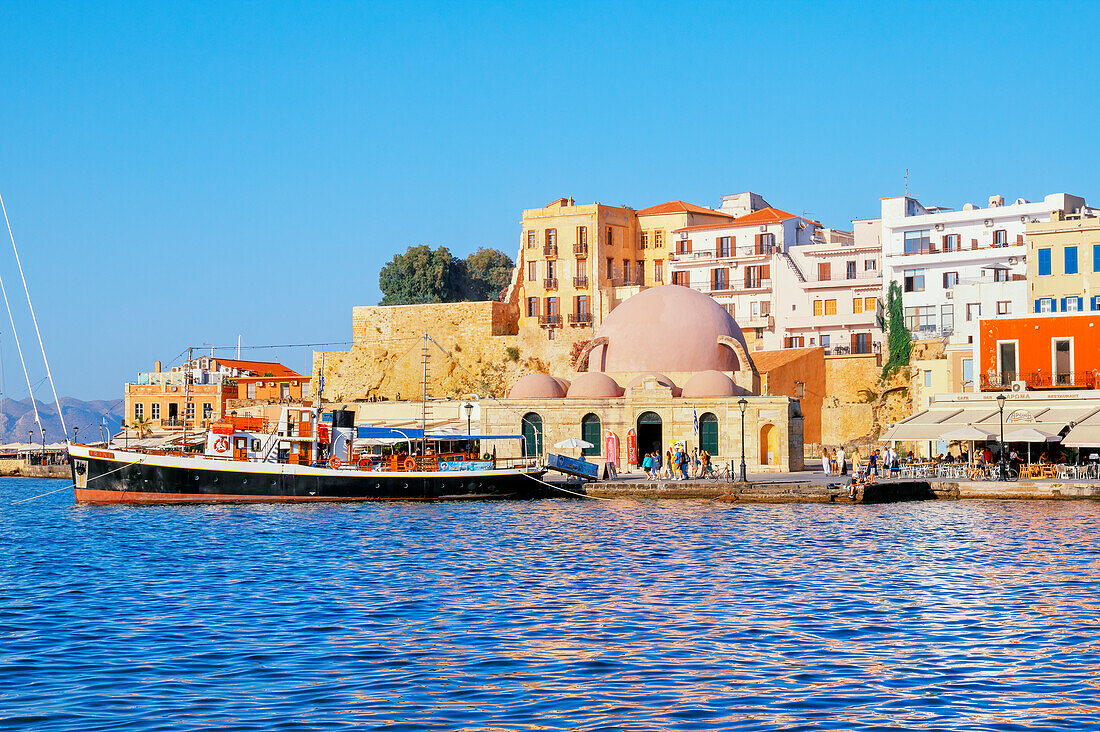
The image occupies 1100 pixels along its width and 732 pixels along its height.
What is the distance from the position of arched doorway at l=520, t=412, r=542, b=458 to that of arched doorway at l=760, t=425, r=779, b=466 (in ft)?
26.0

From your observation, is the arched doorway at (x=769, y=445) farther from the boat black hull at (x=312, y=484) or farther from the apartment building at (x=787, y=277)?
the apartment building at (x=787, y=277)

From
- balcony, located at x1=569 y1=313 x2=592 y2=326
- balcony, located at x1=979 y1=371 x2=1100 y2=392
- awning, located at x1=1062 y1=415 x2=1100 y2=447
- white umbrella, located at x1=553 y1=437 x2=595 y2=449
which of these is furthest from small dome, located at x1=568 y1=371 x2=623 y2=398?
balcony, located at x1=569 y1=313 x2=592 y2=326

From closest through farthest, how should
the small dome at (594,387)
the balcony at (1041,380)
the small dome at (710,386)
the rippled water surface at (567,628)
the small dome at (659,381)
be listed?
the rippled water surface at (567,628) → the balcony at (1041,380) → the small dome at (710,386) → the small dome at (659,381) → the small dome at (594,387)

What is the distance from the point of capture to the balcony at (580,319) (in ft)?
228

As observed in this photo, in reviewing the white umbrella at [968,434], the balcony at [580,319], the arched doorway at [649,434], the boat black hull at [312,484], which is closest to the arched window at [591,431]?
the arched doorway at [649,434]

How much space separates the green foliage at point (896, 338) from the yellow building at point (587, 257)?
14.1m

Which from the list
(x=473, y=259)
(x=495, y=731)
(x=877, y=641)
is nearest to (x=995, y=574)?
(x=877, y=641)

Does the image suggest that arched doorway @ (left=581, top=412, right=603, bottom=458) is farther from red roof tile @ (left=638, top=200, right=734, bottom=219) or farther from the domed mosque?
red roof tile @ (left=638, top=200, right=734, bottom=219)

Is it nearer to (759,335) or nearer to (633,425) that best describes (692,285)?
(759,335)

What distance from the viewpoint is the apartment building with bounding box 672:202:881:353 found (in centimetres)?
6359

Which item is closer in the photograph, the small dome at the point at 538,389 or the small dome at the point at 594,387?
the small dome at the point at 594,387

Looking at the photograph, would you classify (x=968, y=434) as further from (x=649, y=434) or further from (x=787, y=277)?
(x=787, y=277)

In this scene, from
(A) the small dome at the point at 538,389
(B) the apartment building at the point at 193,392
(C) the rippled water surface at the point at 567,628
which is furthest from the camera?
(B) the apartment building at the point at 193,392

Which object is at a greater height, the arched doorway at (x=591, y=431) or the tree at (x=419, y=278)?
the tree at (x=419, y=278)
